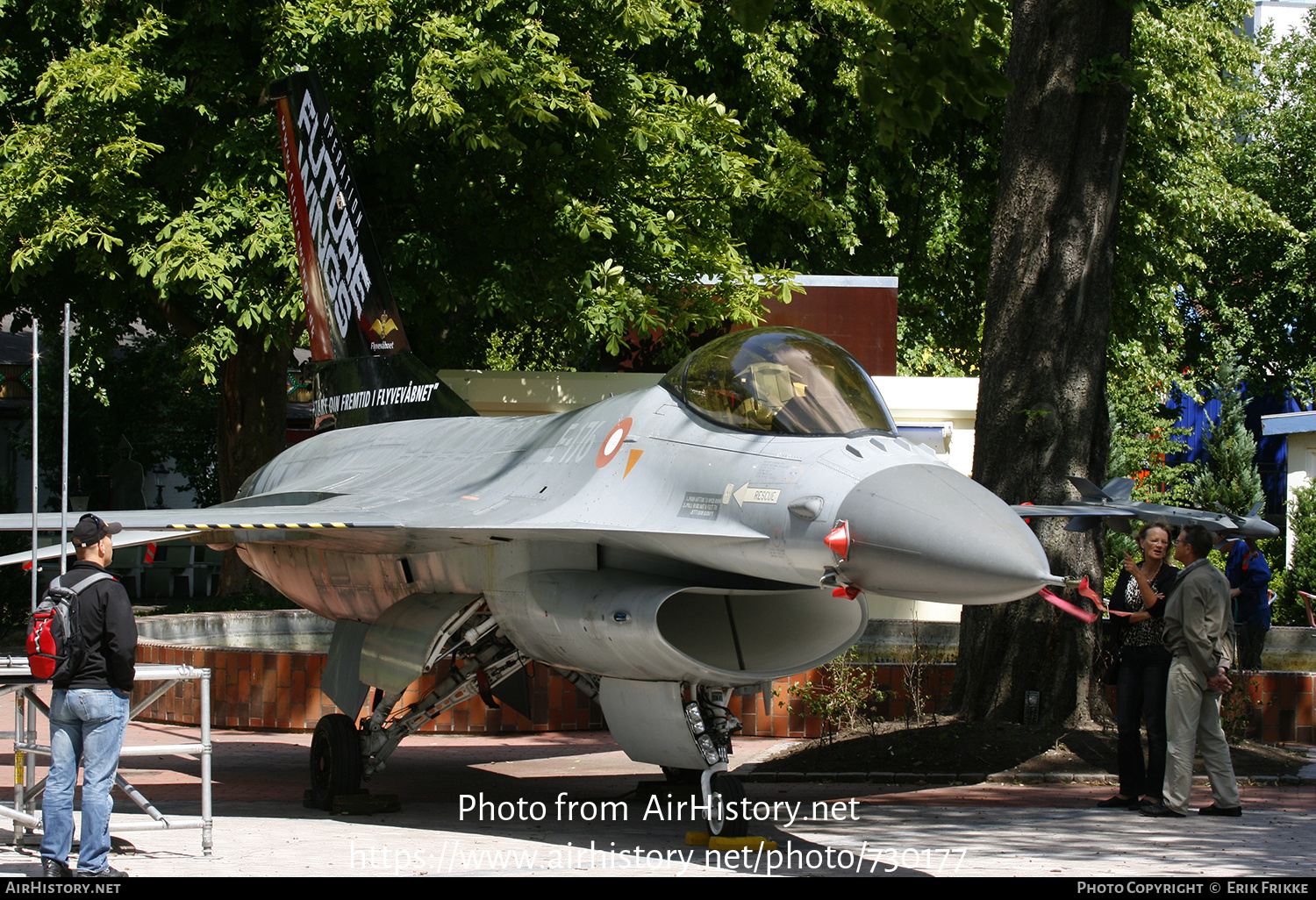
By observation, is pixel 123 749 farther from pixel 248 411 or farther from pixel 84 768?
pixel 248 411

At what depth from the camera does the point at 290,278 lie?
13.6m

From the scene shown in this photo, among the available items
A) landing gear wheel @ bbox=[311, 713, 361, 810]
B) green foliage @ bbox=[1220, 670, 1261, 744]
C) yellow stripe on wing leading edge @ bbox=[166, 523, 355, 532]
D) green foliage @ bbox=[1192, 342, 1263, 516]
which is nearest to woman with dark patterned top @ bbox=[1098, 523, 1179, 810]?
green foliage @ bbox=[1220, 670, 1261, 744]

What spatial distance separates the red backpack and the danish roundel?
2.69 meters

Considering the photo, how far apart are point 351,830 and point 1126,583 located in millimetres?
5080

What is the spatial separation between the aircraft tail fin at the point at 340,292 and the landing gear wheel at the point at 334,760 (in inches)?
115

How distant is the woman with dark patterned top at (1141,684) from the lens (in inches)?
298

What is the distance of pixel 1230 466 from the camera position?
25.0 metres

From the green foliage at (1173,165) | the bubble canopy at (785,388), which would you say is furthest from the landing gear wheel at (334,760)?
the green foliage at (1173,165)

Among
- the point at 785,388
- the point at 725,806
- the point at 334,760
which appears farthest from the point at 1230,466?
the point at 334,760

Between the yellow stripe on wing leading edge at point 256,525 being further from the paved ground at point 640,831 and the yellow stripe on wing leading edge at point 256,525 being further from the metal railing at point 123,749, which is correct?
the paved ground at point 640,831

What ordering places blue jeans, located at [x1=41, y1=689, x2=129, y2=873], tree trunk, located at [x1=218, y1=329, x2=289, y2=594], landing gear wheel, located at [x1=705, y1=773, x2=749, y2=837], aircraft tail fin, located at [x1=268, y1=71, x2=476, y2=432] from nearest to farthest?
blue jeans, located at [x1=41, y1=689, x2=129, y2=873], landing gear wheel, located at [x1=705, y1=773, x2=749, y2=837], aircraft tail fin, located at [x1=268, y1=71, x2=476, y2=432], tree trunk, located at [x1=218, y1=329, x2=289, y2=594]

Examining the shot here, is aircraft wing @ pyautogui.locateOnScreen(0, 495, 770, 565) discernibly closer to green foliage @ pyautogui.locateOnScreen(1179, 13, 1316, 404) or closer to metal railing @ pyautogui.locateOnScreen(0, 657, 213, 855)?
metal railing @ pyautogui.locateOnScreen(0, 657, 213, 855)

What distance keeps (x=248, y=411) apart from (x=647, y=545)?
39.8ft

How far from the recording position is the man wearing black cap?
5.55 m
